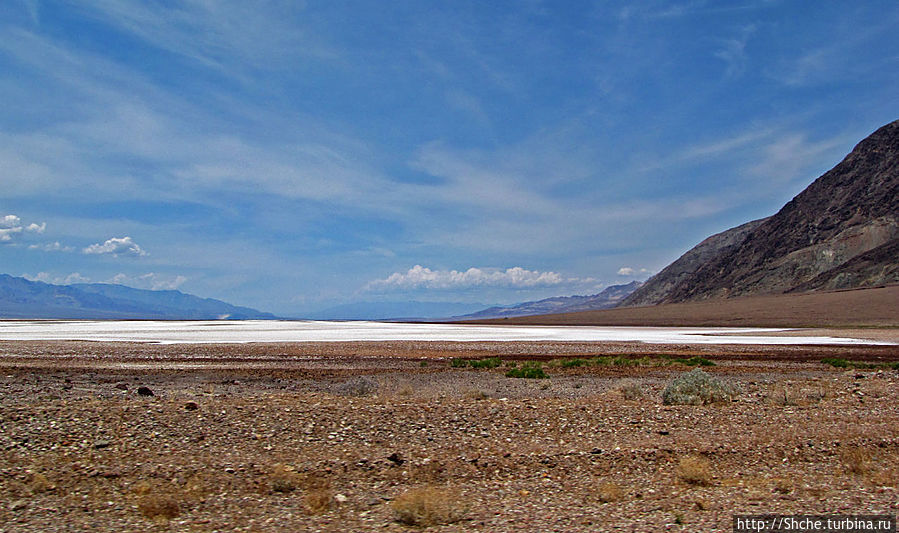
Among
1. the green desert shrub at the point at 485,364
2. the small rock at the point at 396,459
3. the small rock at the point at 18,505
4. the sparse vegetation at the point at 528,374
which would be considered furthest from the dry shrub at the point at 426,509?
the green desert shrub at the point at 485,364

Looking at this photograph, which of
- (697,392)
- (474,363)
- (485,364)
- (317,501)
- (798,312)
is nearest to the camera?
(317,501)

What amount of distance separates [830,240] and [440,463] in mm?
155260

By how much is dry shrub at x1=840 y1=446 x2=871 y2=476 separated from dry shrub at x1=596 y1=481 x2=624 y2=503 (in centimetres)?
393

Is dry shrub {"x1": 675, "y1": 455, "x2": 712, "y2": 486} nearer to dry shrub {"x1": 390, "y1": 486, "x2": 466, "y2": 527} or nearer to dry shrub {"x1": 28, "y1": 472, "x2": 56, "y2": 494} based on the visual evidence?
dry shrub {"x1": 390, "y1": 486, "x2": 466, "y2": 527}

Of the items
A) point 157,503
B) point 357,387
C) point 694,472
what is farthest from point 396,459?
point 357,387

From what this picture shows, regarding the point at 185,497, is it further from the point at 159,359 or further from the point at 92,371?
the point at 159,359

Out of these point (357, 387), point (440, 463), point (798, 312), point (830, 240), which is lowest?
point (440, 463)

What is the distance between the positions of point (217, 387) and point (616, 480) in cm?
1556

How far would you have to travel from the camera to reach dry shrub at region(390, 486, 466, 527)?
752cm

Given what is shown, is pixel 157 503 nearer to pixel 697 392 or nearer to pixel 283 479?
pixel 283 479

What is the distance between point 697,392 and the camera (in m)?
15.9

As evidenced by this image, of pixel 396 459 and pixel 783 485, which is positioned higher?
pixel 396 459

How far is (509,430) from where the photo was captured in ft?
38.5

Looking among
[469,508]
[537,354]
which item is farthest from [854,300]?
[469,508]
